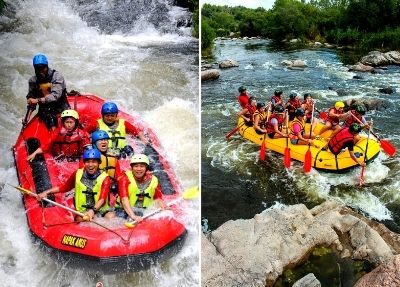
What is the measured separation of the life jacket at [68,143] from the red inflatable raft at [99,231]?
93 millimetres

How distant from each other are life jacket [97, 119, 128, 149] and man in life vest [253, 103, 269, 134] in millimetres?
1411

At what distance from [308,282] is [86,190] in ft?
3.72

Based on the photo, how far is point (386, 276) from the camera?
6.79ft

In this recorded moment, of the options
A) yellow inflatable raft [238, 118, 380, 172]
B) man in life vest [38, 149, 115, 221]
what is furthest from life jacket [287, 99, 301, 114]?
man in life vest [38, 149, 115, 221]

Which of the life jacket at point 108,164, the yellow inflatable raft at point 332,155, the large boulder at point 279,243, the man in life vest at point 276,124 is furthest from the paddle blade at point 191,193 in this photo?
the man in life vest at point 276,124

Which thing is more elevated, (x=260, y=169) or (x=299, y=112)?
(x=299, y=112)

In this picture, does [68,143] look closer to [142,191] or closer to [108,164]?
[108,164]

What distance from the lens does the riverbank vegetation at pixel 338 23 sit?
4.82 m

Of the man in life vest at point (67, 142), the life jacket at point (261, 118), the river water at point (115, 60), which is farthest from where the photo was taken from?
the life jacket at point (261, 118)

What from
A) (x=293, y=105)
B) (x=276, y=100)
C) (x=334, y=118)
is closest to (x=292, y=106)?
(x=293, y=105)

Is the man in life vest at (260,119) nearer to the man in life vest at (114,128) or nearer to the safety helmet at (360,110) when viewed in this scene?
the safety helmet at (360,110)

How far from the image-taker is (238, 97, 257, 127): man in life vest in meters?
3.80

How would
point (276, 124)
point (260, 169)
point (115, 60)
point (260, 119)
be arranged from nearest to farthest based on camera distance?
point (115, 60) → point (260, 169) → point (276, 124) → point (260, 119)

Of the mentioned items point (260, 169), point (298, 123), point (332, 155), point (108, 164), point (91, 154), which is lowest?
point (260, 169)
